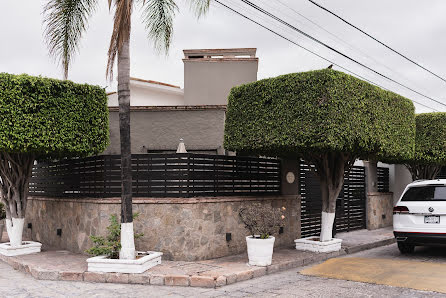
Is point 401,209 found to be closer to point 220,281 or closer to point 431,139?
point 220,281

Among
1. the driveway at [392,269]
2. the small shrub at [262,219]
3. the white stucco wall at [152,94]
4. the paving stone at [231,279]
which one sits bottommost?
the driveway at [392,269]

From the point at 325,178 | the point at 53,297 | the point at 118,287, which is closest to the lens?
the point at 53,297

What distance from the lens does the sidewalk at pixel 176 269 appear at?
771 centimetres

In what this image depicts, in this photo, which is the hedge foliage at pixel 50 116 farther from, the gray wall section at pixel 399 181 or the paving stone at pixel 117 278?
the gray wall section at pixel 399 181

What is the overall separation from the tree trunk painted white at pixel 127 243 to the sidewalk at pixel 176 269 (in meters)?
0.49

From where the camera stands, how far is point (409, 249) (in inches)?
428

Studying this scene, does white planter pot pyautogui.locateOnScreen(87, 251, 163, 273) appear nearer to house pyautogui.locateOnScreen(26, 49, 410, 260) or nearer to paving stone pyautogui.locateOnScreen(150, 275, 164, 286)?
paving stone pyautogui.locateOnScreen(150, 275, 164, 286)

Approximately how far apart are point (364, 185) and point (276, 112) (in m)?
7.39

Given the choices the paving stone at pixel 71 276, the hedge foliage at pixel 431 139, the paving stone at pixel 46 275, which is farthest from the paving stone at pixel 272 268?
the hedge foliage at pixel 431 139

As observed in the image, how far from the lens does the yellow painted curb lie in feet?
24.6

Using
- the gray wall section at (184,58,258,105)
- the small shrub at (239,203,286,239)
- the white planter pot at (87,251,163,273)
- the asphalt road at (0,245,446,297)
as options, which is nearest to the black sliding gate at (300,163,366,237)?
the small shrub at (239,203,286,239)

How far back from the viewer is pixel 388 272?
848cm

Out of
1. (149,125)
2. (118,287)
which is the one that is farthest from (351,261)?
(149,125)

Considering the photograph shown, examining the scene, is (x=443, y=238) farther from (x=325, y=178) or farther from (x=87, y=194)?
(x=87, y=194)
